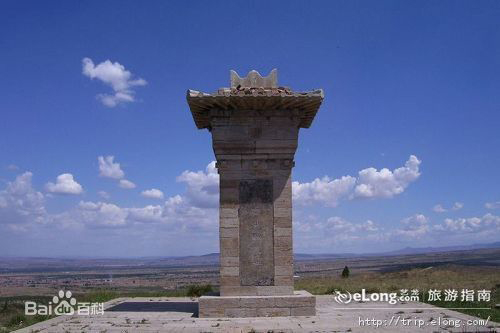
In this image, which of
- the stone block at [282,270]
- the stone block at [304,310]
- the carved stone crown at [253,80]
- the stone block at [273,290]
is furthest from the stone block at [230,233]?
the carved stone crown at [253,80]

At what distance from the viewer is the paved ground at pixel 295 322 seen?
1262cm

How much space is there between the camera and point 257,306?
15000 mm

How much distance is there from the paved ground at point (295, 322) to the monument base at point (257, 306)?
1.27ft

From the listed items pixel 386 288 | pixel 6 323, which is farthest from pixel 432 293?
pixel 6 323

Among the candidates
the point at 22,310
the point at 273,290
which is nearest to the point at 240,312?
the point at 273,290

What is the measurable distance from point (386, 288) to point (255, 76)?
39.1ft

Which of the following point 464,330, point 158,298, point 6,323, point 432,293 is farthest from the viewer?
point 158,298

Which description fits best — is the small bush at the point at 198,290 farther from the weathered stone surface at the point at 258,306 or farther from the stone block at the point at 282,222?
the stone block at the point at 282,222

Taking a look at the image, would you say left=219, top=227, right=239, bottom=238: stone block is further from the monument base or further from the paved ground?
the paved ground

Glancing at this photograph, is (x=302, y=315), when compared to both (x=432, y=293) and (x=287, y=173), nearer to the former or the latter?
(x=287, y=173)

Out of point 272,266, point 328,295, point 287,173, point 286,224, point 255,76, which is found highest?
point 255,76

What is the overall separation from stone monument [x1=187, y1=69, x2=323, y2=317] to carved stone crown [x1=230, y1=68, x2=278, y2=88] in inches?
1.6

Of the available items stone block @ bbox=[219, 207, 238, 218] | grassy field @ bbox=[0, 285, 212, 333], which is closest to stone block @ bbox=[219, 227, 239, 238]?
stone block @ bbox=[219, 207, 238, 218]

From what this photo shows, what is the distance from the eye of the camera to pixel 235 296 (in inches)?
602
